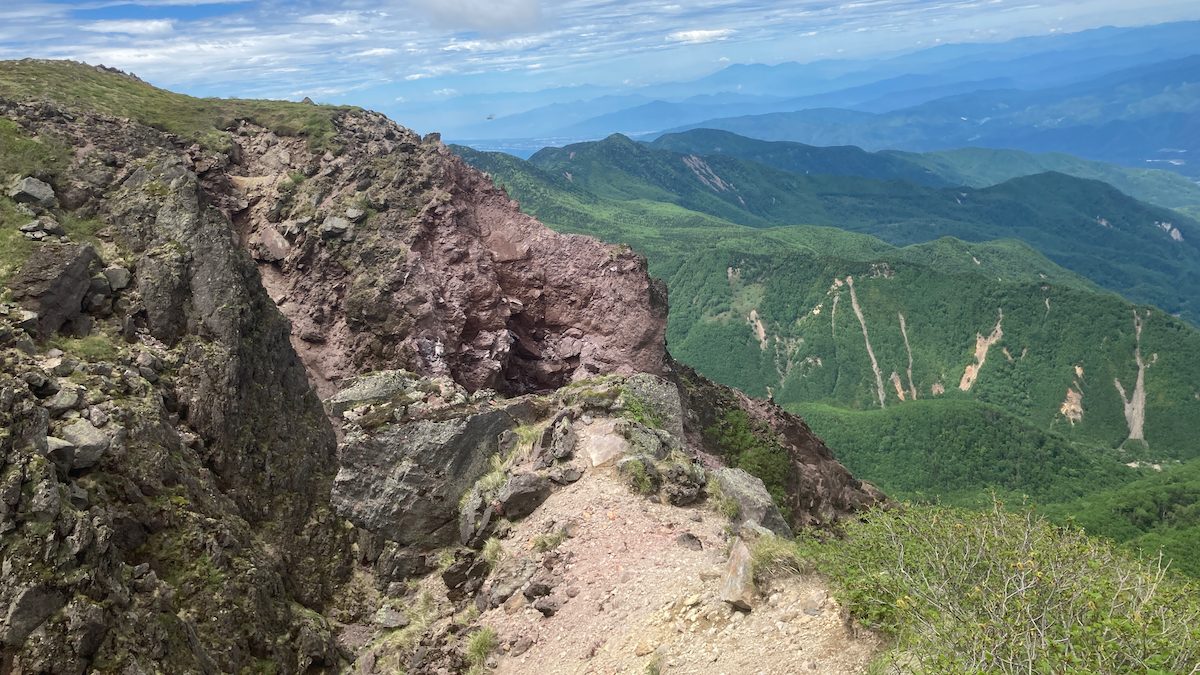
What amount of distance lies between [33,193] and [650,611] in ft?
86.2

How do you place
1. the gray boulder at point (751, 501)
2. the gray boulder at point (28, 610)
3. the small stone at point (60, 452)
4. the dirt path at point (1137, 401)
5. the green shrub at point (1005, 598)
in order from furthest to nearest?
1. the dirt path at point (1137, 401)
2. the gray boulder at point (751, 501)
3. the small stone at point (60, 452)
4. the gray boulder at point (28, 610)
5. the green shrub at point (1005, 598)

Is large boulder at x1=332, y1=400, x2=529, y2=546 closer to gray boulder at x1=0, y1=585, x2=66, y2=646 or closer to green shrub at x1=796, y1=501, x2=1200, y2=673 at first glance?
gray boulder at x1=0, y1=585, x2=66, y2=646

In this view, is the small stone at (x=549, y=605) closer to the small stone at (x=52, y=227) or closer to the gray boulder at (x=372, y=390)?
the gray boulder at (x=372, y=390)

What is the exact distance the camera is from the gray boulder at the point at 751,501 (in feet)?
58.0

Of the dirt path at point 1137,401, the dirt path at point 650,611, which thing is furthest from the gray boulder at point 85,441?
the dirt path at point 1137,401

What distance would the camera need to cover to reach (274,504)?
2191 centimetres

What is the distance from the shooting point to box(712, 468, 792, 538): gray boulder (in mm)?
17688

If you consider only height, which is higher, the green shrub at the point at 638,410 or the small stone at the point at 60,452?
the small stone at the point at 60,452

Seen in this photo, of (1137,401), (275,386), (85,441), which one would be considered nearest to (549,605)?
(85,441)

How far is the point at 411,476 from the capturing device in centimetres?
1914

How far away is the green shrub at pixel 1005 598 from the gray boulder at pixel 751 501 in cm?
411

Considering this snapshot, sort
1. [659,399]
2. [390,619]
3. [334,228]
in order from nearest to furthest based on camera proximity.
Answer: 1. [390,619]
2. [659,399]
3. [334,228]

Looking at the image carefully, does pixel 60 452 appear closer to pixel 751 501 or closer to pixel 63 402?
pixel 63 402

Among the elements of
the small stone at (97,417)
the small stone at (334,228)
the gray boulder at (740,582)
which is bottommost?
the gray boulder at (740,582)
